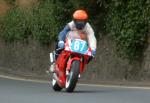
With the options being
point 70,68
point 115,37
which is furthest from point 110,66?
point 70,68

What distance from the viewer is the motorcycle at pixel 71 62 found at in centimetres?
1578

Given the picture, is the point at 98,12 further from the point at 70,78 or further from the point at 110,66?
the point at 70,78

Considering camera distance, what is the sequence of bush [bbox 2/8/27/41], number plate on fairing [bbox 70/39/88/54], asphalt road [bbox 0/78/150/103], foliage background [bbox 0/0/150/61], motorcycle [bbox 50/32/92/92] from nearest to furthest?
asphalt road [bbox 0/78/150/103] < motorcycle [bbox 50/32/92/92] < number plate on fairing [bbox 70/39/88/54] < foliage background [bbox 0/0/150/61] < bush [bbox 2/8/27/41]

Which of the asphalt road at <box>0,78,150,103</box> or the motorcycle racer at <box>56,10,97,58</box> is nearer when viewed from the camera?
the asphalt road at <box>0,78,150,103</box>

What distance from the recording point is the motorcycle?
15.8 meters

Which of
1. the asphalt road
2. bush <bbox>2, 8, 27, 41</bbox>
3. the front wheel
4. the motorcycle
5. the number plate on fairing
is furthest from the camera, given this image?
bush <bbox>2, 8, 27, 41</bbox>

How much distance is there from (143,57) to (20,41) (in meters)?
9.42

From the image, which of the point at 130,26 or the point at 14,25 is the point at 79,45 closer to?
the point at 130,26

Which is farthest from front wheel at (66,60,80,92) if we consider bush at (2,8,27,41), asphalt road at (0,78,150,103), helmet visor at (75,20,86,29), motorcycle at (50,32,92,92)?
bush at (2,8,27,41)

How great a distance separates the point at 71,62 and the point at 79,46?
0.41m

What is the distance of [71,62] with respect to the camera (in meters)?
15.9

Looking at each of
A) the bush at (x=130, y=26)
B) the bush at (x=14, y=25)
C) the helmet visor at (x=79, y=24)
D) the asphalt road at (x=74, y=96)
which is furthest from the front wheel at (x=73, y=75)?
the bush at (x=14, y=25)

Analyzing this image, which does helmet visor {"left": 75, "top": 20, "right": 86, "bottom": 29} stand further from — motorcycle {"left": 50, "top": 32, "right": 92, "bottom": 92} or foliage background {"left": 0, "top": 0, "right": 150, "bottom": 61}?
foliage background {"left": 0, "top": 0, "right": 150, "bottom": 61}

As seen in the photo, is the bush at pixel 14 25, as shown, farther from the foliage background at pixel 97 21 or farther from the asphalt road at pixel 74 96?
the asphalt road at pixel 74 96
